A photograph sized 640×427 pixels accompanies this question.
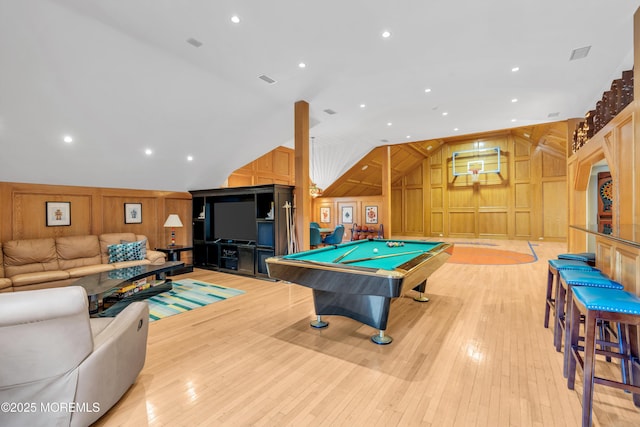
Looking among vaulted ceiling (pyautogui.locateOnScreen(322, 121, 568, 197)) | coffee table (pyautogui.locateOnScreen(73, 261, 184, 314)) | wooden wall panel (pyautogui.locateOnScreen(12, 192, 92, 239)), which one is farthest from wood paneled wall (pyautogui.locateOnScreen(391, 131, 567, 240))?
wooden wall panel (pyautogui.locateOnScreen(12, 192, 92, 239))

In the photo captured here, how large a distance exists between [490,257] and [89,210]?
9.04m

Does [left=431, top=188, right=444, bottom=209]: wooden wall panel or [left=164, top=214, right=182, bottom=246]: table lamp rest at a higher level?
[left=431, top=188, right=444, bottom=209]: wooden wall panel

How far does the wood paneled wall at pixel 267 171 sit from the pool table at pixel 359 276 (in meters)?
5.67

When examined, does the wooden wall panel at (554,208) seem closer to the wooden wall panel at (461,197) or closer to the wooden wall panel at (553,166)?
the wooden wall panel at (553,166)

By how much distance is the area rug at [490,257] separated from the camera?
264 inches

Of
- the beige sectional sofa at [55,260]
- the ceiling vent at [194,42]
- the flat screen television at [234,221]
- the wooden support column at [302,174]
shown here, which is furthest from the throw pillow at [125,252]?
the ceiling vent at [194,42]

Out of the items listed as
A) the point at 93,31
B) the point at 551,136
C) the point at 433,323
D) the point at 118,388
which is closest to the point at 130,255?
the point at 93,31

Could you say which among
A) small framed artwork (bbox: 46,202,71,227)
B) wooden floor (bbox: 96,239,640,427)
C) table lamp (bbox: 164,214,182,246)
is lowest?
wooden floor (bbox: 96,239,640,427)

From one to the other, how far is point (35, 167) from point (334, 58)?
16.1 feet

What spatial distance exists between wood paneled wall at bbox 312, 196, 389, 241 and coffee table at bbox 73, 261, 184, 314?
24.1 feet

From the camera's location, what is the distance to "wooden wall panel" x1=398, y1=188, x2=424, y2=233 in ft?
44.9

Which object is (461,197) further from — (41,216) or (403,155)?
(41,216)

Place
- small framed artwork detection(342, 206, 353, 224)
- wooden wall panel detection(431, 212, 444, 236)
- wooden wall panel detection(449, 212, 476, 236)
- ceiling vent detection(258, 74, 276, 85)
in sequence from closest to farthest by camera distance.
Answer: ceiling vent detection(258, 74, 276, 85), small framed artwork detection(342, 206, 353, 224), wooden wall panel detection(449, 212, 476, 236), wooden wall panel detection(431, 212, 444, 236)

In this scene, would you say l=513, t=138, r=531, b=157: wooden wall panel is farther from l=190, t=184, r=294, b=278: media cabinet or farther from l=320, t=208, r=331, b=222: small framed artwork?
l=190, t=184, r=294, b=278: media cabinet
